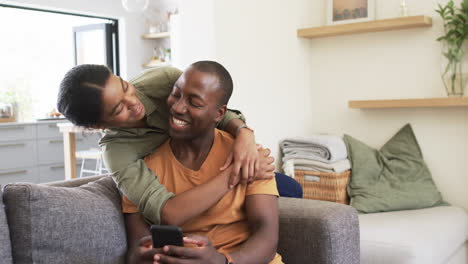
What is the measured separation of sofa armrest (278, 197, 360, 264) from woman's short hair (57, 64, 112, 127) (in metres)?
0.66

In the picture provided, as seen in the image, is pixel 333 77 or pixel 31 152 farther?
pixel 31 152

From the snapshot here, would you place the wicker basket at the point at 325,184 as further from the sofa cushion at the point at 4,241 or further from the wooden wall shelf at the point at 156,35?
the wooden wall shelf at the point at 156,35

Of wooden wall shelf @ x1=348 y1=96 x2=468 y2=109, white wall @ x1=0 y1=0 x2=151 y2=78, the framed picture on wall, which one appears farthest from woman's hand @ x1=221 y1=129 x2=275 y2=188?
white wall @ x1=0 y1=0 x2=151 y2=78

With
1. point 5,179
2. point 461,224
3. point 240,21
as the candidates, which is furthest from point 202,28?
point 5,179

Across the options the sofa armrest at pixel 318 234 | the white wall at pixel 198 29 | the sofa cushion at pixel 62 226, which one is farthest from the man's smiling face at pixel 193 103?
the white wall at pixel 198 29

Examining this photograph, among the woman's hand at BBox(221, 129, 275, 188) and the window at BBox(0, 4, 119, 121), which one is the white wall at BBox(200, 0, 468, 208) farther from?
the window at BBox(0, 4, 119, 121)

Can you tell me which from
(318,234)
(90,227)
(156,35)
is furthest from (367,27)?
(156,35)

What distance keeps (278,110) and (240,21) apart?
0.59m

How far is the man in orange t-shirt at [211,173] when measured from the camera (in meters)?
1.40

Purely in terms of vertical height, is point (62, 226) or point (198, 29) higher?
point (198, 29)

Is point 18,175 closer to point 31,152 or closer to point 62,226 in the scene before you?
point 31,152

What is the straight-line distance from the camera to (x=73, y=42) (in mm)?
6320

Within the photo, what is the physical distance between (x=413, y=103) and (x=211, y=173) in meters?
1.73

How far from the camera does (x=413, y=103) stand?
287 cm
